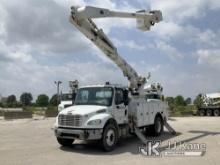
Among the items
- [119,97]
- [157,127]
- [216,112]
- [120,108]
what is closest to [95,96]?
[119,97]

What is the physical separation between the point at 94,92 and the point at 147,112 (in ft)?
12.0

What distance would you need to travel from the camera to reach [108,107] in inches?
559

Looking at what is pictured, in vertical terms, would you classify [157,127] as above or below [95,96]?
below

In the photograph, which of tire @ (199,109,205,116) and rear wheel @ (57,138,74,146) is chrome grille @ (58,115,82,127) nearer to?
rear wheel @ (57,138,74,146)

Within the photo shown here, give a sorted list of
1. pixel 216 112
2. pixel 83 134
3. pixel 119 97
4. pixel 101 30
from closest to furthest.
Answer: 1. pixel 83 134
2. pixel 119 97
3. pixel 101 30
4. pixel 216 112

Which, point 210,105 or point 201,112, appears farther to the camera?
point 210,105

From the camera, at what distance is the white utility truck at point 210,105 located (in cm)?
4731

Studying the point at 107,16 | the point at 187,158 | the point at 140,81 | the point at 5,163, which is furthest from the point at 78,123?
the point at 140,81

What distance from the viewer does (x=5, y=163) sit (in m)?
10.9

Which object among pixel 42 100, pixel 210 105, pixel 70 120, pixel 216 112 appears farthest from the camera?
pixel 42 100

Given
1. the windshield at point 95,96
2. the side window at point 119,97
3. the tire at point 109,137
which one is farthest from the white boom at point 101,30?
the tire at point 109,137

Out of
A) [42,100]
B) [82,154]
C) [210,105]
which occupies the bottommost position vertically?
[82,154]

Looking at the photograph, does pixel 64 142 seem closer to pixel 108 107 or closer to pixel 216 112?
pixel 108 107

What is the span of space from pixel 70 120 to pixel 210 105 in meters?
37.9
